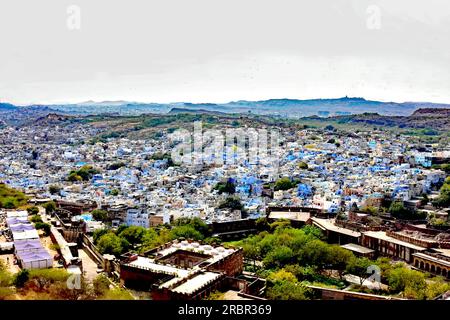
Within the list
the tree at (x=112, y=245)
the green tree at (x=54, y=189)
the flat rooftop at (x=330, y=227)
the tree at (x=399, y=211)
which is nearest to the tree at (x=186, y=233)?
the tree at (x=112, y=245)

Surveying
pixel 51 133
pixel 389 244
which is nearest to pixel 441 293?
pixel 389 244

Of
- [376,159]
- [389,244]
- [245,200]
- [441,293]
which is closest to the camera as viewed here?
[441,293]

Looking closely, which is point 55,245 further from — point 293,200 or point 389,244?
point 293,200

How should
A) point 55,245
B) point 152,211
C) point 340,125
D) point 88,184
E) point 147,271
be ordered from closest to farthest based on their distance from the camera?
point 147,271 → point 55,245 → point 152,211 → point 88,184 → point 340,125

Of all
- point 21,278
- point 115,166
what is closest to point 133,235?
point 21,278

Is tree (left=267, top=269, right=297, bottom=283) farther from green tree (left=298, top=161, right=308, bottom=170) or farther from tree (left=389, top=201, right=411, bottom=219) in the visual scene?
green tree (left=298, top=161, right=308, bottom=170)

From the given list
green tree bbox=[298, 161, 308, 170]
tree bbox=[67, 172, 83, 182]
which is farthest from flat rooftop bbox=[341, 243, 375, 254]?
tree bbox=[67, 172, 83, 182]

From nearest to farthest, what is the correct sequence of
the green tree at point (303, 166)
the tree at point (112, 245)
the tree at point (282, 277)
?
the tree at point (282, 277), the tree at point (112, 245), the green tree at point (303, 166)

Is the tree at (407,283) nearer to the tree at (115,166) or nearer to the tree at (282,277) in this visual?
the tree at (282,277)

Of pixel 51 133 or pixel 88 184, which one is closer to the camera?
pixel 88 184

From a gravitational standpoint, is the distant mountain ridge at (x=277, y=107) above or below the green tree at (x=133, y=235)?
above
